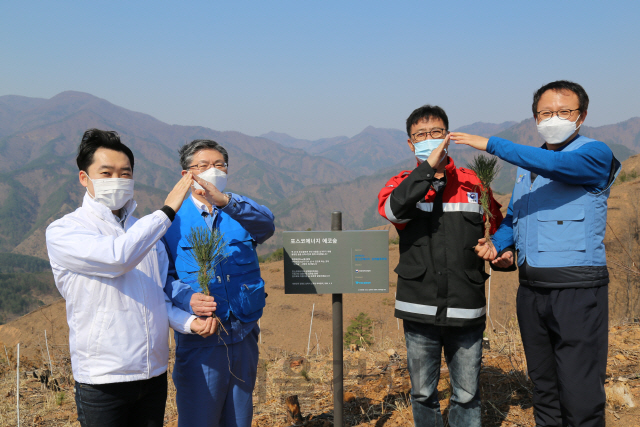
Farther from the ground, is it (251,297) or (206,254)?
(206,254)

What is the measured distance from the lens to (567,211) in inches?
99.5

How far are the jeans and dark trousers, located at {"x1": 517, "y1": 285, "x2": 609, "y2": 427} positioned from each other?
0.38 meters

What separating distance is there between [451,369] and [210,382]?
1.51m

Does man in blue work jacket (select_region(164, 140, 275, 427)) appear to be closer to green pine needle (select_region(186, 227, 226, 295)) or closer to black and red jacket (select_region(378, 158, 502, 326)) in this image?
green pine needle (select_region(186, 227, 226, 295))

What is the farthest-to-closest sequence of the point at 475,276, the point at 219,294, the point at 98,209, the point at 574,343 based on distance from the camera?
the point at 475,276, the point at 219,294, the point at 574,343, the point at 98,209

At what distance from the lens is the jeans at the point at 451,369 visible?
2740 mm

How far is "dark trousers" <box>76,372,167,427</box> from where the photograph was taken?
2113 mm

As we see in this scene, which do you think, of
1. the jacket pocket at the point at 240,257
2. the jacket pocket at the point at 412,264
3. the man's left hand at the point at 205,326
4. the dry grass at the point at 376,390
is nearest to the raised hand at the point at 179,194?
the jacket pocket at the point at 240,257

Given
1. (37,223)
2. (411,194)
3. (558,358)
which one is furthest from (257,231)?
(37,223)

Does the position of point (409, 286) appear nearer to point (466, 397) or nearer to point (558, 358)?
point (466, 397)

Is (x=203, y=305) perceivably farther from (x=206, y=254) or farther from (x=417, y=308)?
(x=417, y=308)

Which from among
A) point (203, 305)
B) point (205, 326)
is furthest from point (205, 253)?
point (205, 326)

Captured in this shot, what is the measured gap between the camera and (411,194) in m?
2.58

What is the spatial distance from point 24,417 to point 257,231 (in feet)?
14.0
